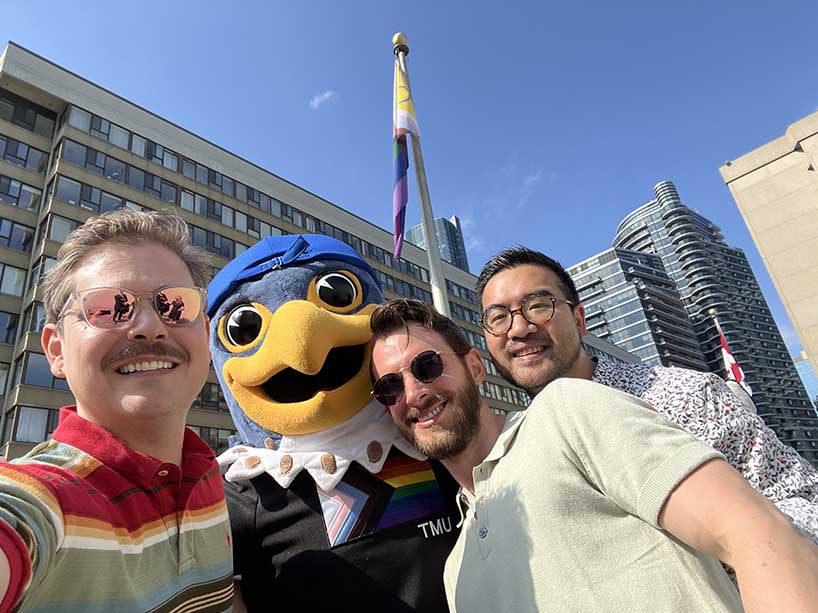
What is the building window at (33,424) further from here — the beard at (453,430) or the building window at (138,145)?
the beard at (453,430)

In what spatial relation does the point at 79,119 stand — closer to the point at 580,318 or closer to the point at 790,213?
the point at 580,318

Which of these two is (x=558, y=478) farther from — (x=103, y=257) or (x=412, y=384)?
(x=103, y=257)

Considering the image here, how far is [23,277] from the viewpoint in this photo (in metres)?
19.9

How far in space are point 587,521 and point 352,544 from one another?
1048 mm

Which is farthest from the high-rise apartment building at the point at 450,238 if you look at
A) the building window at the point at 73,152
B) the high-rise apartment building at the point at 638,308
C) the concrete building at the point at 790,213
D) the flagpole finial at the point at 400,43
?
the flagpole finial at the point at 400,43

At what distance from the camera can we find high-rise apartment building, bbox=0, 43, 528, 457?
1812 cm

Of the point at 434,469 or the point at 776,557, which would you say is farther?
the point at 434,469

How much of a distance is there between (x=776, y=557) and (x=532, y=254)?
2143 mm

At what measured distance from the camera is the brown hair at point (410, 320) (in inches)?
94.4

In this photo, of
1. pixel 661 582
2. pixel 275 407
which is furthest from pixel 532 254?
pixel 661 582

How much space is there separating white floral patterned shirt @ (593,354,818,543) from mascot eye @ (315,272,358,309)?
63.0 inches

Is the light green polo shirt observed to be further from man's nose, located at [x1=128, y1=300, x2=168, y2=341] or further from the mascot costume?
man's nose, located at [x1=128, y1=300, x2=168, y2=341]

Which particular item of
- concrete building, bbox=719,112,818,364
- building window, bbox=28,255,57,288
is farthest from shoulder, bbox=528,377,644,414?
concrete building, bbox=719,112,818,364

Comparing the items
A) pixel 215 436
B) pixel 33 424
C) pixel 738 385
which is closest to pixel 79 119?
pixel 33 424
